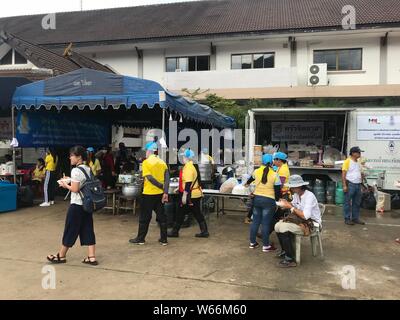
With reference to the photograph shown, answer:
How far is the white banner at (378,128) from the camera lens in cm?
1099

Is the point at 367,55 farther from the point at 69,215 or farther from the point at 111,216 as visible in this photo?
the point at 69,215

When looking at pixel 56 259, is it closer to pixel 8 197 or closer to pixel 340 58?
pixel 8 197

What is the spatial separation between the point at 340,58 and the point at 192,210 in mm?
15573

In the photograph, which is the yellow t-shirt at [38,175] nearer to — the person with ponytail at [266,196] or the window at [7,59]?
the window at [7,59]

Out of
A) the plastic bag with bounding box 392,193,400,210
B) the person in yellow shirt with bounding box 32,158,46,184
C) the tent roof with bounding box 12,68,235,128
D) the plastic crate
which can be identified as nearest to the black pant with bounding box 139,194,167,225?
the tent roof with bounding box 12,68,235,128

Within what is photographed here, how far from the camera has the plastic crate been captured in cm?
966

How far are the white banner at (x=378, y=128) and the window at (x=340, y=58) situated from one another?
958cm

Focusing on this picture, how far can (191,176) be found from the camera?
283 inches

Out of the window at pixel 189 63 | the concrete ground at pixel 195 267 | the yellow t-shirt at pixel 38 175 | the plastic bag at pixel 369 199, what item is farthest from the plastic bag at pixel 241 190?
the window at pixel 189 63

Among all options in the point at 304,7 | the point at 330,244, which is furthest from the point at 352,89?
the point at 330,244

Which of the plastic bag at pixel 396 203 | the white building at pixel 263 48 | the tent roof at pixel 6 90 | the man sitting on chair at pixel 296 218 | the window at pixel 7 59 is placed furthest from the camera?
the white building at pixel 263 48

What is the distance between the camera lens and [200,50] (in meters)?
21.6

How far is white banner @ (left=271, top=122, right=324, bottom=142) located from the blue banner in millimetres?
6111
